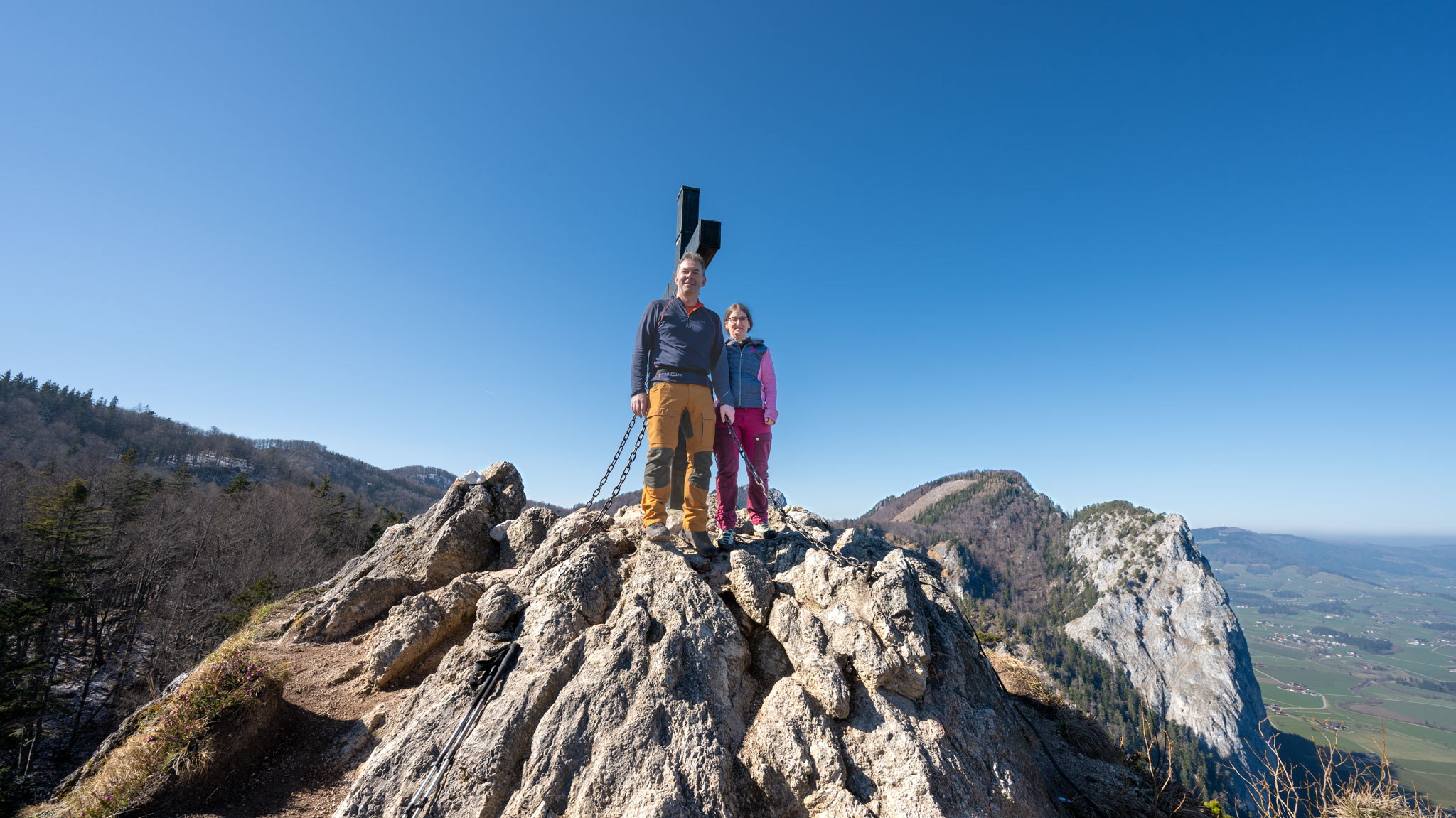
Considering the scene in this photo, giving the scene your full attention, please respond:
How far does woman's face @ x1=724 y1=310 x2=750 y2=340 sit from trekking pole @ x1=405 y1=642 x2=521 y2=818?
550 centimetres

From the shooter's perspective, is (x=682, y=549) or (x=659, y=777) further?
(x=682, y=549)

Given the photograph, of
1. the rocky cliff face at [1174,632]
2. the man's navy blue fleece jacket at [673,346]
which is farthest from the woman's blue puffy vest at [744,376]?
the rocky cliff face at [1174,632]

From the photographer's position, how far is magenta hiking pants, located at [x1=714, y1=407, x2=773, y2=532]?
8.33m

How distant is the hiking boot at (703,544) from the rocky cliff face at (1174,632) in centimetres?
13836

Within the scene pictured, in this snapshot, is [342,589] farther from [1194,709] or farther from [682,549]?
[1194,709]

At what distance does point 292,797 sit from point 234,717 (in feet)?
4.27

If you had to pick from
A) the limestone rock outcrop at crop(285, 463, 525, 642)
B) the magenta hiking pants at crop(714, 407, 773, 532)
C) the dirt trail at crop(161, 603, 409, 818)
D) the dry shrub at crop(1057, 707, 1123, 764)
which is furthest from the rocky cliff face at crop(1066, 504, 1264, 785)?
the dirt trail at crop(161, 603, 409, 818)

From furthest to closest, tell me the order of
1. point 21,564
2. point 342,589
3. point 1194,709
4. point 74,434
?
point 1194,709, point 74,434, point 21,564, point 342,589

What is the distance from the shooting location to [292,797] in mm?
5797

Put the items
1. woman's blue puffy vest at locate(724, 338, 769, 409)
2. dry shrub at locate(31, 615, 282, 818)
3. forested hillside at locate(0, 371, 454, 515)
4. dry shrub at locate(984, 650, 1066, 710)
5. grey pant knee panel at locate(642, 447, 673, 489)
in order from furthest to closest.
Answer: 1. forested hillside at locate(0, 371, 454, 515)
2. woman's blue puffy vest at locate(724, 338, 769, 409)
3. dry shrub at locate(984, 650, 1066, 710)
4. grey pant knee panel at locate(642, 447, 673, 489)
5. dry shrub at locate(31, 615, 282, 818)

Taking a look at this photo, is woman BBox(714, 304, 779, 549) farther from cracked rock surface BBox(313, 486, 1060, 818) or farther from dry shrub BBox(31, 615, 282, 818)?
dry shrub BBox(31, 615, 282, 818)

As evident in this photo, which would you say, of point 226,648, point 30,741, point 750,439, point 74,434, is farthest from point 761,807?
point 74,434

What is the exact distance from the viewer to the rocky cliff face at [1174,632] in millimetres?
110000

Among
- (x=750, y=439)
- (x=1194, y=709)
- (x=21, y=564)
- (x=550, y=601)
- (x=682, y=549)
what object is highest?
(x=750, y=439)
